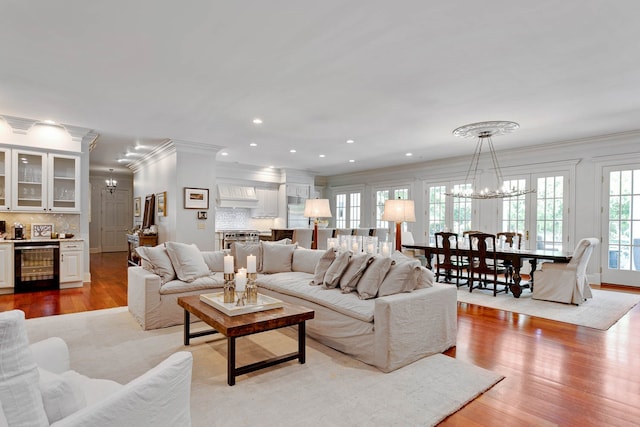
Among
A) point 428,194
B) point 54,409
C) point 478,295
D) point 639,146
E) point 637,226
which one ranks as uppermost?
point 639,146

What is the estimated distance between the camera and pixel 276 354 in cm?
303

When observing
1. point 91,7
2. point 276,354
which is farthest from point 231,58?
point 276,354

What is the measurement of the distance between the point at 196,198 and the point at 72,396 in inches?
239

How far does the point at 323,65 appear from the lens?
3.34 m

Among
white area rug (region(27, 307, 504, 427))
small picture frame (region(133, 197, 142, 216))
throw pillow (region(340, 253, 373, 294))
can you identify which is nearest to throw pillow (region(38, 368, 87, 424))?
white area rug (region(27, 307, 504, 427))

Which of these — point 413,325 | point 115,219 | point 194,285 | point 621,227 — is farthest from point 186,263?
point 115,219

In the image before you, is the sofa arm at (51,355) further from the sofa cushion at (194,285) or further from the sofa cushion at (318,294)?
the sofa cushion at (194,285)

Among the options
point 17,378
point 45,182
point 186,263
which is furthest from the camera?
point 45,182

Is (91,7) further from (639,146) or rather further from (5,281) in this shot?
(639,146)

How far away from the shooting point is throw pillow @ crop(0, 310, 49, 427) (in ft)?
Answer: 2.97

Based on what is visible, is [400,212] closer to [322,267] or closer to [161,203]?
[322,267]

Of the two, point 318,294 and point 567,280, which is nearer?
point 318,294

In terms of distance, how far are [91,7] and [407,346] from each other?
344 cm

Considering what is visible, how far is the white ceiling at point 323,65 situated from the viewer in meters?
2.51
